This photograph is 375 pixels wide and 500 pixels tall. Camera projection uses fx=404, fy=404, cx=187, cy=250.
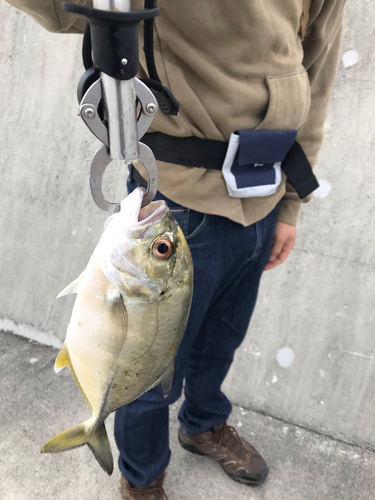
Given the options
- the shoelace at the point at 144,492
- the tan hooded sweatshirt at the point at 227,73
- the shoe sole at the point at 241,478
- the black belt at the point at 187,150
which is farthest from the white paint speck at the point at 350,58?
the shoelace at the point at 144,492

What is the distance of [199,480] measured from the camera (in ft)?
6.04

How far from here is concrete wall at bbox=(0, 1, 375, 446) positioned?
203 cm

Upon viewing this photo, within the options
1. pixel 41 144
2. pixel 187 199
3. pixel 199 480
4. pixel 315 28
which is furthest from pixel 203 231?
pixel 41 144

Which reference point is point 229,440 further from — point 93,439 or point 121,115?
point 121,115

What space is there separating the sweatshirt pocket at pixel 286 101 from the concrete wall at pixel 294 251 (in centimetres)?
87

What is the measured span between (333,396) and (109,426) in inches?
46.9

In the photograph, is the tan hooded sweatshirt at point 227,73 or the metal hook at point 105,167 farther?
the tan hooded sweatshirt at point 227,73

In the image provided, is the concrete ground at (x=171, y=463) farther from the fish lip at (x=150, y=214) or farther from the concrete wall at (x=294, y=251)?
the fish lip at (x=150, y=214)

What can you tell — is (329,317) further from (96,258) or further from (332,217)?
(96,258)

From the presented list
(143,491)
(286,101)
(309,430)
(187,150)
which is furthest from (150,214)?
(309,430)

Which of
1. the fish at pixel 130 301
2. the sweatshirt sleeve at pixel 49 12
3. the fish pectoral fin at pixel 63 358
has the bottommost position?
the fish pectoral fin at pixel 63 358

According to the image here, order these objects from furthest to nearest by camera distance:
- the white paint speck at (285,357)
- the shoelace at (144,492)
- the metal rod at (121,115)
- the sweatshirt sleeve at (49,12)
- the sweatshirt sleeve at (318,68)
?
the white paint speck at (285,357) → the shoelace at (144,492) → the sweatshirt sleeve at (318,68) → the sweatshirt sleeve at (49,12) → the metal rod at (121,115)

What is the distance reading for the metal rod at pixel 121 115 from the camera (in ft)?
Result: 2.07

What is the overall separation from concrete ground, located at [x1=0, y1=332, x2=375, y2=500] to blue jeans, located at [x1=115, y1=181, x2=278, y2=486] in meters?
0.27
